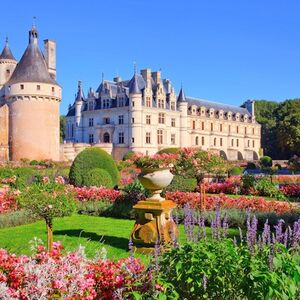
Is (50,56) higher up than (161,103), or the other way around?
(50,56)

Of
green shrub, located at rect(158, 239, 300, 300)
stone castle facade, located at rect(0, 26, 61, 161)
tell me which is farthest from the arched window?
Result: green shrub, located at rect(158, 239, 300, 300)

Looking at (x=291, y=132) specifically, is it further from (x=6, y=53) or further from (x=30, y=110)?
(x=6, y=53)

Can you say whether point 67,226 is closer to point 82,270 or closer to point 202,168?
point 202,168

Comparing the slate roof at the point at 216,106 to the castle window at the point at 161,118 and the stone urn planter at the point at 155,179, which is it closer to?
the castle window at the point at 161,118

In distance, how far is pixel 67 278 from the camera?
3.44m

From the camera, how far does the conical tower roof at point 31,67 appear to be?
106ft

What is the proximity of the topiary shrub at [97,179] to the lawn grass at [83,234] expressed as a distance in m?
4.23

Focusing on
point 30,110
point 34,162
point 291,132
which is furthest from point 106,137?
point 291,132

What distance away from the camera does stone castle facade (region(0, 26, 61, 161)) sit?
32.5 metres

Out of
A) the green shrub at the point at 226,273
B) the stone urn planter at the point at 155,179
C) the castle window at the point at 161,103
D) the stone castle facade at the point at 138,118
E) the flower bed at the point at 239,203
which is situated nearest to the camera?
the green shrub at the point at 226,273

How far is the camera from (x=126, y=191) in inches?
510

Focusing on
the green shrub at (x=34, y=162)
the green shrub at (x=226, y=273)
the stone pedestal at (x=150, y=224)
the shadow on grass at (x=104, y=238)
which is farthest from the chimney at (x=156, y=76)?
the green shrub at (x=226, y=273)

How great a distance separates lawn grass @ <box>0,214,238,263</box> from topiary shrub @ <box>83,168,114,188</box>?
4228mm

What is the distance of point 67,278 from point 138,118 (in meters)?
39.0
